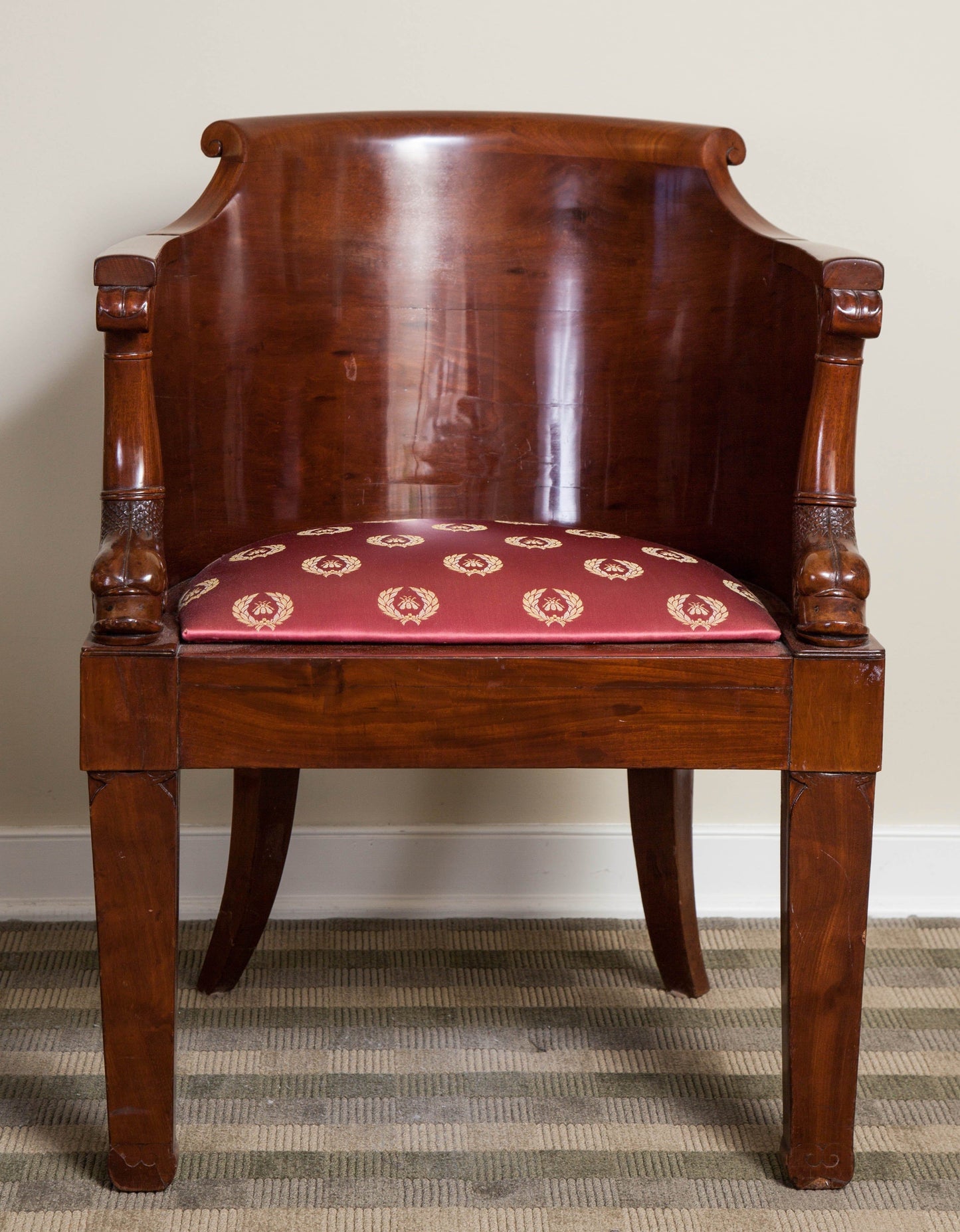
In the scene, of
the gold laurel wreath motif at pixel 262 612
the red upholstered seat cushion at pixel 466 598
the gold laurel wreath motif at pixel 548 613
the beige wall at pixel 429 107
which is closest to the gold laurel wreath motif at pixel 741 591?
the red upholstered seat cushion at pixel 466 598

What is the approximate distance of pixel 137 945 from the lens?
1.06 meters

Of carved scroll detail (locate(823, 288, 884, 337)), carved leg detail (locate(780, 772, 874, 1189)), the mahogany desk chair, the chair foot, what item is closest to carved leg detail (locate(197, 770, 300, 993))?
the mahogany desk chair

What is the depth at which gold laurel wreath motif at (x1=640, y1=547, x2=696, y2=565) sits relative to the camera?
1.14 metres

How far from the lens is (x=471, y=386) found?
4.58 ft

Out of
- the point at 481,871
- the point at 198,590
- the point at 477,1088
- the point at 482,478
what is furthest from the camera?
the point at 481,871

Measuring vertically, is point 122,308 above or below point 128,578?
above

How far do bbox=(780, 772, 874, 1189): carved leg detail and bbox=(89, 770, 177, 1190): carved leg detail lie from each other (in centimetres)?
50

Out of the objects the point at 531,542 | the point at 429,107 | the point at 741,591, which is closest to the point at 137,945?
the point at 531,542

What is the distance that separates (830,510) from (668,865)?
513 mm

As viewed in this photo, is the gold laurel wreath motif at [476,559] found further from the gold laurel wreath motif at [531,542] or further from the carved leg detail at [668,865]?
the carved leg detail at [668,865]

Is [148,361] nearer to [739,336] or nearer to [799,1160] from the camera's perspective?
[739,336]

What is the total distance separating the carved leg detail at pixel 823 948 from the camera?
1.05 metres

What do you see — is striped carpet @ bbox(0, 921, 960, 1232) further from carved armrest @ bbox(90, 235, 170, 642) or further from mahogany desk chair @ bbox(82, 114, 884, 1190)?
carved armrest @ bbox(90, 235, 170, 642)

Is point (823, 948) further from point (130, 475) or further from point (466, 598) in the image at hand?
point (130, 475)
